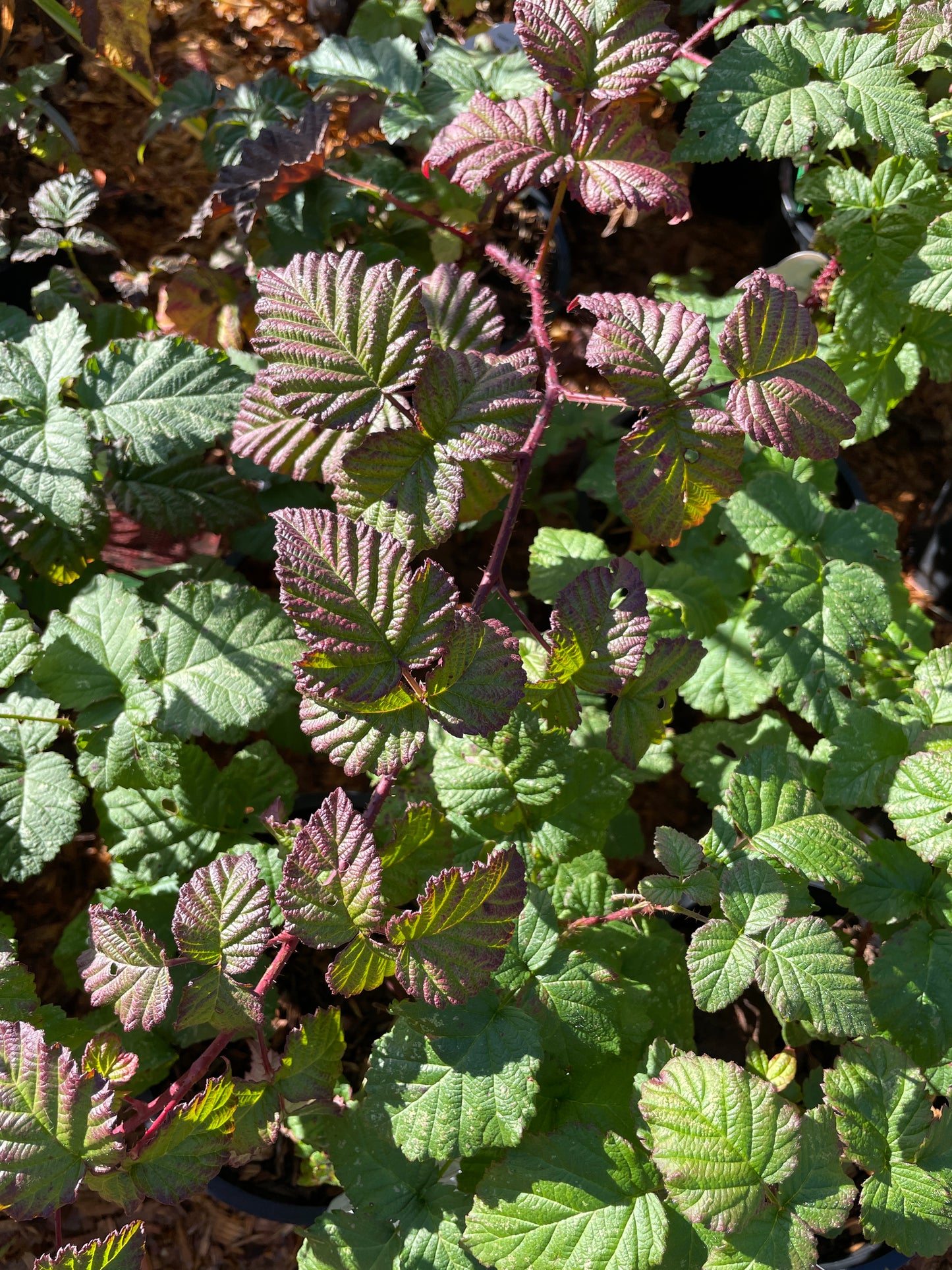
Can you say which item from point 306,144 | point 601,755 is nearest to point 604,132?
point 306,144

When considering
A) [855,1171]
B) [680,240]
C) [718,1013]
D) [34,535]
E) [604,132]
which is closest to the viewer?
[604,132]

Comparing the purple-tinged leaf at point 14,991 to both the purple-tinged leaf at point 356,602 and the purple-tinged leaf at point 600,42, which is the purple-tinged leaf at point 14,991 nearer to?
the purple-tinged leaf at point 356,602

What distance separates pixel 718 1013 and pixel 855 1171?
14.8 inches

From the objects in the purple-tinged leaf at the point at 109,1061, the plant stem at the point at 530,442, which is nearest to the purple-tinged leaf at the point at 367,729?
the plant stem at the point at 530,442

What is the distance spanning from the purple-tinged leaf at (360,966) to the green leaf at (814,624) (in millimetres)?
915

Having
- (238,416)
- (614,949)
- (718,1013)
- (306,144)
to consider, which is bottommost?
(718,1013)

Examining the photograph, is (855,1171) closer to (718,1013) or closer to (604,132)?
(718,1013)

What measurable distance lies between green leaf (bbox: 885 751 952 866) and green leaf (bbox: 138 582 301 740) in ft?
3.29

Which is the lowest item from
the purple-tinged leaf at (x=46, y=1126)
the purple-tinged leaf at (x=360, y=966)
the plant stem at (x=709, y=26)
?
the purple-tinged leaf at (x=46, y=1126)

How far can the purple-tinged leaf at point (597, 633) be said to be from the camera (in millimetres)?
1268

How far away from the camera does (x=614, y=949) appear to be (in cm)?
149

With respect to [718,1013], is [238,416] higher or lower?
higher

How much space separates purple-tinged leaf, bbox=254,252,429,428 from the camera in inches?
46.9

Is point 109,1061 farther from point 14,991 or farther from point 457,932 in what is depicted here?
point 457,932
